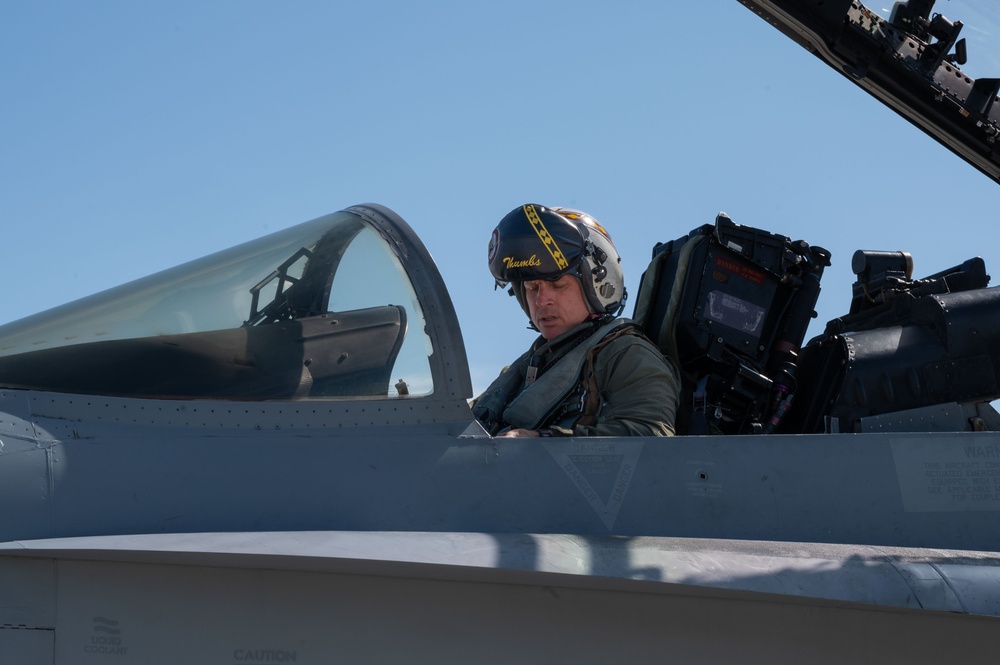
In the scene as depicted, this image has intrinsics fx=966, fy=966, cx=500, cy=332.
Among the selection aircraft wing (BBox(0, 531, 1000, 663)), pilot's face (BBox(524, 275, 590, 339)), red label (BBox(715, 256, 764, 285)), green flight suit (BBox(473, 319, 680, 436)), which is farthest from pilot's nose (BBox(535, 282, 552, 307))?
aircraft wing (BBox(0, 531, 1000, 663))

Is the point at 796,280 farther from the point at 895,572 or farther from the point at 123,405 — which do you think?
the point at 123,405

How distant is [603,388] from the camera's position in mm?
3469

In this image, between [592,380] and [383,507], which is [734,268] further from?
[383,507]

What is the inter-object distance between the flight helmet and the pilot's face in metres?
0.04

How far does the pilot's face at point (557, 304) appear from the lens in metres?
4.02

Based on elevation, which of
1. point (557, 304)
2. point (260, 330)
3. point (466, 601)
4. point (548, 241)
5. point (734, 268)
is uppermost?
point (734, 268)

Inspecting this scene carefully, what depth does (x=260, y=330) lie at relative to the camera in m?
2.71

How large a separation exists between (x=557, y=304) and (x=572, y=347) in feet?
0.66

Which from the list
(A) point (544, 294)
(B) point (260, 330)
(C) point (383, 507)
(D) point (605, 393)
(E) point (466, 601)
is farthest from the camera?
(A) point (544, 294)

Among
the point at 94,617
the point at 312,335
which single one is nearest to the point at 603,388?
the point at 312,335

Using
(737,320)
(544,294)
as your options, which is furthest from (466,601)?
(737,320)

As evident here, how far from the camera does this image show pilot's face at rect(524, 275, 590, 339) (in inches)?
158

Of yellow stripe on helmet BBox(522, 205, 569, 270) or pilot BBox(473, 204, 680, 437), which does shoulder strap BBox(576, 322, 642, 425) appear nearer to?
pilot BBox(473, 204, 680, 437)

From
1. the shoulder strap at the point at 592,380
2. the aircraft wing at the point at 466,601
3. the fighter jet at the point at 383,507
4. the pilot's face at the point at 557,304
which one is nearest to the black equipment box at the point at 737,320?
the pilot's face at the point at 557,304
